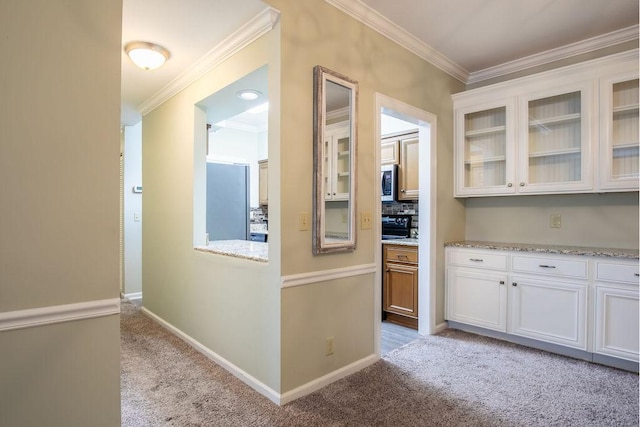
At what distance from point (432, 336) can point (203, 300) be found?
2.08m

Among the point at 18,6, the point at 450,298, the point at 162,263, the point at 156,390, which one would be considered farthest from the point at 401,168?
the point at 18,6

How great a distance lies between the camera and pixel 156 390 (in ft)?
7.40

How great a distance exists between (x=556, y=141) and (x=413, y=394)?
2.44m

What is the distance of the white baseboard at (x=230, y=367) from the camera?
2121 millimetres

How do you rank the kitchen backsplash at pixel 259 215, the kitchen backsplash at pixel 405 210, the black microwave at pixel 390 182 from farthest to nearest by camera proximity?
1. the kitchen backsplash at pixel 259 215
2. the kitchen backsplash at pixel 405 210
3. the black microwave at pixel 390 182

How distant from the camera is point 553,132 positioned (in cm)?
303

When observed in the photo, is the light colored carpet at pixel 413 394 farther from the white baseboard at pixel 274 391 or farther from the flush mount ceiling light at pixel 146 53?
the flush mount ceiling light at pixel 146 53

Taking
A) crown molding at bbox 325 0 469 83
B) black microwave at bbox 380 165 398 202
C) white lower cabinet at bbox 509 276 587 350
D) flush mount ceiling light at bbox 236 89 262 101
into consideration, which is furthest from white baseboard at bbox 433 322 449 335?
flush mount ceiling light at bbox 236 89 262 101

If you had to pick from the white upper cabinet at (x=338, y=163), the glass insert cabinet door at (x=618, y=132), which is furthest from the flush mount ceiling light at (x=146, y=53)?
the glass insert cabinet door at (x=618, y=132)

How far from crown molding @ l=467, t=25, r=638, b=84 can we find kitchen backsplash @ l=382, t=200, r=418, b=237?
4.81 feet

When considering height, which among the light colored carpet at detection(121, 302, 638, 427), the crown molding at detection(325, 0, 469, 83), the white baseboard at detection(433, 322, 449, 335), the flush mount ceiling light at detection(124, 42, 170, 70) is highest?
the crown molding at detection(325, 0, 469, 83)

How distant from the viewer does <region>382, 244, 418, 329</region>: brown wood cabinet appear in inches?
136

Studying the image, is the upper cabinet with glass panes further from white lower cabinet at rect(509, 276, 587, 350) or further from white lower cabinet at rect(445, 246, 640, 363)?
white lower cabinet at rect(509, 276, 587, 350)

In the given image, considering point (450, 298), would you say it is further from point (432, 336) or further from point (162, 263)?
point (162, 263)
